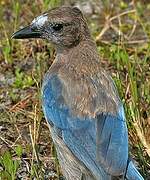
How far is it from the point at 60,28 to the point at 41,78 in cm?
93

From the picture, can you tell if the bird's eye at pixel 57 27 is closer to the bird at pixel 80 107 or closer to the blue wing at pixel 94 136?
the bird at pixel 80 107

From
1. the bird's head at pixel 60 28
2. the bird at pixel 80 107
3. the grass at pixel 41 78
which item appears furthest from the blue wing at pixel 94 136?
the grass at pixel 41 78

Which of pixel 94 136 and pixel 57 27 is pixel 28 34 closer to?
pixel 57 27

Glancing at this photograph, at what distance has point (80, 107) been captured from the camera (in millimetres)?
5270

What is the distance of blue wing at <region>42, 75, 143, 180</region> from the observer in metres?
4.90

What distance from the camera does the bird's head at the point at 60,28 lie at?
562 centimetres

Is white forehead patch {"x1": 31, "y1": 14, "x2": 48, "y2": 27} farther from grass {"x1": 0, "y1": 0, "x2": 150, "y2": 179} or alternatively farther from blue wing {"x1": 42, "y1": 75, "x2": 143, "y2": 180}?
grass {"x1": 0, "y1": 0, "x2": 150, "y2": 179}

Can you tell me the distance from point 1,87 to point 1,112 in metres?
0.43

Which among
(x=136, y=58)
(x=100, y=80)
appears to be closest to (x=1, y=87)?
(x=136, y=58)

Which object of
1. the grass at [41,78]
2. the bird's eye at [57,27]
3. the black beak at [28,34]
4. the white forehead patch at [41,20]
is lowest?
the grass at [41,78]

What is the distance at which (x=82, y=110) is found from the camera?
525 cm

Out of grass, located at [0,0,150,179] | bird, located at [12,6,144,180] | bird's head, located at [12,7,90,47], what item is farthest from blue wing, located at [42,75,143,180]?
grass, located at [0,0,150,179]

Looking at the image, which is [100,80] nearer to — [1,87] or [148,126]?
[148,126]

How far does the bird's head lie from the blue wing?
41 cm
